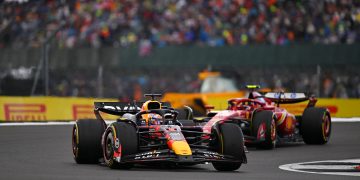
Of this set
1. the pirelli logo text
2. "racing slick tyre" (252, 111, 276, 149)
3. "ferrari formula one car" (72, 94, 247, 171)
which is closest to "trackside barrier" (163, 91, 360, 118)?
the pirelli logo text

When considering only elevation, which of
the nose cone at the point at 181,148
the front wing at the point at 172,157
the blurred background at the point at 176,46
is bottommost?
the front wing at the point at 172,157

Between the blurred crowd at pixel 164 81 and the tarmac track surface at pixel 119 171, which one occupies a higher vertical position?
the blurred crowd at pixel 164 81

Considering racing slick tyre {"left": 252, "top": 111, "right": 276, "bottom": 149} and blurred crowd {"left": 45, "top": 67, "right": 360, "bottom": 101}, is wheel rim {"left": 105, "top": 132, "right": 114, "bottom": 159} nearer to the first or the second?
racing slick tyre {"left": 252, "top": 111, "right": 276, "bottom": 149}

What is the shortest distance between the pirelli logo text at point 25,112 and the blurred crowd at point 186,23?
4.57m

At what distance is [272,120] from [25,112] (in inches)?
472

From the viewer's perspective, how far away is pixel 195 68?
29688 millimetres

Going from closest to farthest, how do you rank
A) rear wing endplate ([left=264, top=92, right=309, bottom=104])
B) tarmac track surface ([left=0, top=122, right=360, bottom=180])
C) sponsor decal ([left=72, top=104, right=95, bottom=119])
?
tarmac track surface ([left=0, top=122, right=360, bottom=180])
rear wing endplate ([left=264, top=92, right=309, bottom=104])
sponsor decal ([left=72, top=104, right=95, bottom=119])

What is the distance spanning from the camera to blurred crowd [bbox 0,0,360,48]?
1283 inches

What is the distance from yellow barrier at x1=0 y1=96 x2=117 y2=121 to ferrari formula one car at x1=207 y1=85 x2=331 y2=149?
9.42 m

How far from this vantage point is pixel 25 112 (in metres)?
27.9

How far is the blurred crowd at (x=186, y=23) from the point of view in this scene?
32.6m

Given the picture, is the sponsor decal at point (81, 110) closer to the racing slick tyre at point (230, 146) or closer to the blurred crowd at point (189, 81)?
the blurred crowd at point (189, 81)

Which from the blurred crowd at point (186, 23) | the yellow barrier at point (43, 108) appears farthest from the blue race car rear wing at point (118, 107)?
the blurred crowd at point (186, 23)

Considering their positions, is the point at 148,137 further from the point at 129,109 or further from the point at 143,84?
the point at 143,84
